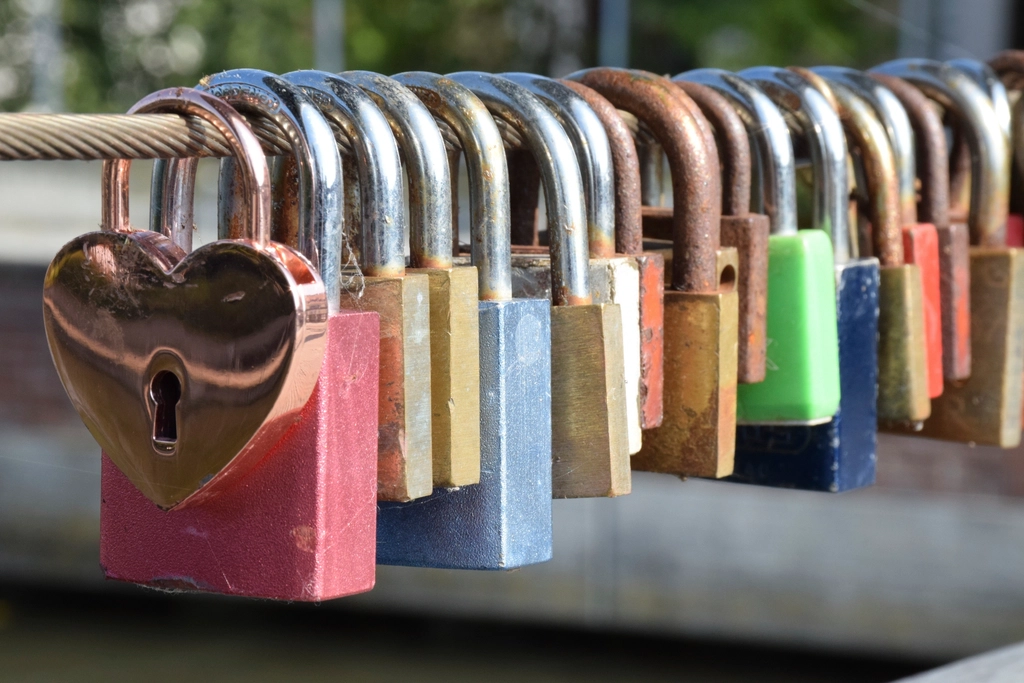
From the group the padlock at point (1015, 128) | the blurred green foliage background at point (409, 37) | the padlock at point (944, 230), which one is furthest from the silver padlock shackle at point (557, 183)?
the blurred green foliage background at point (409, 37)

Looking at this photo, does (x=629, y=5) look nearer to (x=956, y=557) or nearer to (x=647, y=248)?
(x=956, y=557)

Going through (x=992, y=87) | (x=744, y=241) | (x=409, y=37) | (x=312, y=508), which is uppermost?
(x=409, y=37)

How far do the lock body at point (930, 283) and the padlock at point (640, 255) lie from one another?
0.69 feet

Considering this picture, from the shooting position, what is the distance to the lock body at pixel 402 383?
47cm

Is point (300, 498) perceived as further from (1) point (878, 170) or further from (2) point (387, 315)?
(1) point (878, 170)

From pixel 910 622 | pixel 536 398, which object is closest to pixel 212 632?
pixel 910 622

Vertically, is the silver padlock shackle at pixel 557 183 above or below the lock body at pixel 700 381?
above

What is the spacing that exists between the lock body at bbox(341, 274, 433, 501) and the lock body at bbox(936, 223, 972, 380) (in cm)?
45

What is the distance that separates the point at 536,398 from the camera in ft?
1.72

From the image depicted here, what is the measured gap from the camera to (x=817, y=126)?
0.75 metres

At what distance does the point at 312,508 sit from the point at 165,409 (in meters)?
0.06

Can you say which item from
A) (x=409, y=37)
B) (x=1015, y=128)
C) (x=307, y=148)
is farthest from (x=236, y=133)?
(x=409, y=37)

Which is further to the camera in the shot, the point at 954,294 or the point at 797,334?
the point at 954,294

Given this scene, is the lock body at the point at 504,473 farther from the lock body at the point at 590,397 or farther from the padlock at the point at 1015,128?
the padlock at the point at 1015,128
